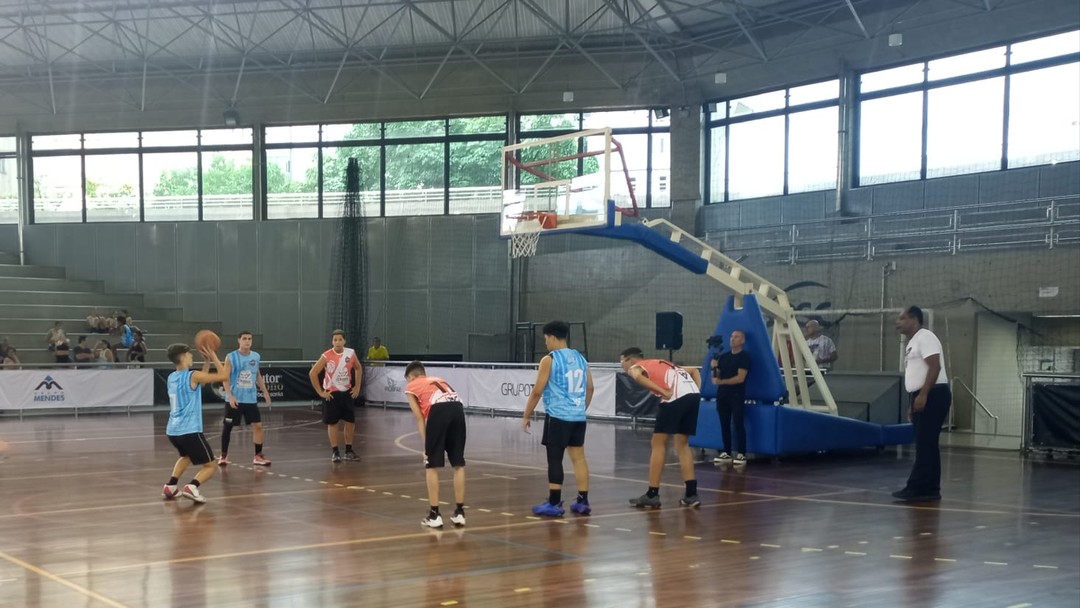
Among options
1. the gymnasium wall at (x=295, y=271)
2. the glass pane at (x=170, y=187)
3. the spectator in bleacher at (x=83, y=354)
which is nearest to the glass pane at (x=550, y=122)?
the gymnasium wall at (x=295, y=271)

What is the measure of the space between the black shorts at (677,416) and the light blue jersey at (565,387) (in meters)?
0.91

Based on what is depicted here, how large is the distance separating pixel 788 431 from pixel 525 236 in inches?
188

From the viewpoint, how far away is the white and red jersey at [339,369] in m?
14.0

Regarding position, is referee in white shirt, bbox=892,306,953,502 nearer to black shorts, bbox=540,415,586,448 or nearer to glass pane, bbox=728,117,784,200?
black shorts, bbox=540,415,586,448

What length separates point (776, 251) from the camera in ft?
83.7

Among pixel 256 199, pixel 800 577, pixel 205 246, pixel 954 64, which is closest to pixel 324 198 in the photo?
pixel 256 199

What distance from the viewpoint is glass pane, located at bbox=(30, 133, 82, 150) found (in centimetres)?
3269

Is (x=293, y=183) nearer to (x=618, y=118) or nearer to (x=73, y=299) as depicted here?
(x=73, y=299)

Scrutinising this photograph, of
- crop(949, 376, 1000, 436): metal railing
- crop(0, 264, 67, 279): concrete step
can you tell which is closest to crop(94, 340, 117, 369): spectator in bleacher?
crop(0, 264, 67, 279): concrete step

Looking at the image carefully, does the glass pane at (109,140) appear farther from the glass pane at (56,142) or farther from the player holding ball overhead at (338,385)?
the player holding ball overhead at (338,385)

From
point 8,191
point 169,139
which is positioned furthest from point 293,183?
point 8,191

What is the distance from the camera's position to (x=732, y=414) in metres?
14.0

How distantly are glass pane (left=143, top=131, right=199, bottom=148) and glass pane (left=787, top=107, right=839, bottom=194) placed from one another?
18454 mm

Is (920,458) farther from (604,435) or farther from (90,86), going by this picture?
(90,86)
